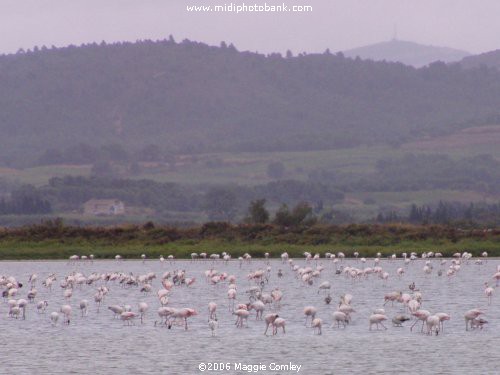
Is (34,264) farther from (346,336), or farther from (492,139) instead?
(492,139)

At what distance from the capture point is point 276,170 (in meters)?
162

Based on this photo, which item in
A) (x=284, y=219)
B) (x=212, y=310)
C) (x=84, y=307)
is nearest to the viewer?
(x=212, y=310)

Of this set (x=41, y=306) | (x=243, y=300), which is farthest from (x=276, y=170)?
(x=41, y=306)

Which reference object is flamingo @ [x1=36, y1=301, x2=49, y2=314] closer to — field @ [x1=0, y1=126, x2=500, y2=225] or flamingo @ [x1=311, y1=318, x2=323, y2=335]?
flamingo @ [x1=311, y1=318, x2=323, y2=335]

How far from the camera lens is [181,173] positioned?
6781 inches

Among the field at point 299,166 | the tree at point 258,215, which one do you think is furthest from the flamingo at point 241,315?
the field at point 299,166

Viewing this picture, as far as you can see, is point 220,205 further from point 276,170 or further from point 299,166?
point 299,166

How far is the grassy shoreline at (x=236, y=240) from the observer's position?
49656mm

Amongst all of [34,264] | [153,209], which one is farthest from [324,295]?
[153,209]

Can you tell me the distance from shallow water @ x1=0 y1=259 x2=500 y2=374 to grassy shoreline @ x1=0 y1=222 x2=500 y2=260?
51.2 ft

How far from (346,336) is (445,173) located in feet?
436

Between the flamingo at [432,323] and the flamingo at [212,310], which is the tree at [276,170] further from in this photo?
the flamingo at [432,323]

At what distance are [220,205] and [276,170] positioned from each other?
42782mm

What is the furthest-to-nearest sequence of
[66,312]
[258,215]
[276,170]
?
[276,170], [258,215], [66,312]
